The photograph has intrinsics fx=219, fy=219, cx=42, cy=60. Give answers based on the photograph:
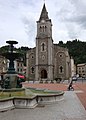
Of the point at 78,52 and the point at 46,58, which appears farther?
the point at 78,52

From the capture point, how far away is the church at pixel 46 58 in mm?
63156

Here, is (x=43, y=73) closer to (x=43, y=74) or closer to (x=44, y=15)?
(x=43, y=74)

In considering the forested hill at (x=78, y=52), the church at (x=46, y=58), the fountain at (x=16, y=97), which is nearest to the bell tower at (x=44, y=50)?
the church at (x=46, y=58)

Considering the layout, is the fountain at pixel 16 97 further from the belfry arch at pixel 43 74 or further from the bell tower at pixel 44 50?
the belfry arch at pixel 43 74

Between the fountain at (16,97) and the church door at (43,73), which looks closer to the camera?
the fountain at (16,97)

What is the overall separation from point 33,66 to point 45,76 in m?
4.97

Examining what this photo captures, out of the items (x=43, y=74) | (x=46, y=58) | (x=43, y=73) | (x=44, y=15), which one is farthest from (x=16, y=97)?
(x=44, y=15)

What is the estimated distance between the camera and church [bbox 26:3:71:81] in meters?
63.2

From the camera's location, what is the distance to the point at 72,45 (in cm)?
16088

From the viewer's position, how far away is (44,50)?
2522 inches

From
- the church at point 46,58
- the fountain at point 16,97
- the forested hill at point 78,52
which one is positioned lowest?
the fountain at point 16,97

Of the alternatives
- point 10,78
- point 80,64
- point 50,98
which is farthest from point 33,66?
point 80,64

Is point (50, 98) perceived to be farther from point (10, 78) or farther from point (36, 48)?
point (36, 48)

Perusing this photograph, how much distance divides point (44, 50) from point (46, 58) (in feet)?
8.13
